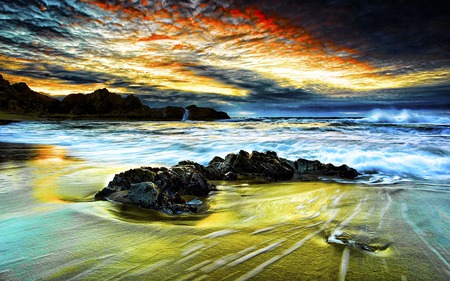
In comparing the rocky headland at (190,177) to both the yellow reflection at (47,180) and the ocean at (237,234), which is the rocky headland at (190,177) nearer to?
the ocean at (237,234)

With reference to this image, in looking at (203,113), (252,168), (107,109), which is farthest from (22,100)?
(252,168)

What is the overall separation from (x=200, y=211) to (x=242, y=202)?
75cm

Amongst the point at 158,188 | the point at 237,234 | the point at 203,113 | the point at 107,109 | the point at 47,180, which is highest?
the point at 203,113

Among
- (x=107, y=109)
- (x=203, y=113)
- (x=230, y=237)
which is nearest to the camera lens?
(x=230, y=237)

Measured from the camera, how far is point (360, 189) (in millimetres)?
4672

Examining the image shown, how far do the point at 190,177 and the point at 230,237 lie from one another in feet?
6.61

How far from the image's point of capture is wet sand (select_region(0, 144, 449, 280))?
1863 mm

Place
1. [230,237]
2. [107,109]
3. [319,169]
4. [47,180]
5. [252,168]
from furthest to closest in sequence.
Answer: [107,109] < [319,169] < [252,168] < [47,180] < [230,237]

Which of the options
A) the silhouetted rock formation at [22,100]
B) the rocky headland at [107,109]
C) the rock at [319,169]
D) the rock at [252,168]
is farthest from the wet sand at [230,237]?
the silhouetted rock formation at [22,100]

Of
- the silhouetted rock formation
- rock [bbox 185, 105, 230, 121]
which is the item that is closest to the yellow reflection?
rock [bbox 185, 105, 230, 121]

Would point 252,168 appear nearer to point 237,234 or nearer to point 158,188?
point 158,188

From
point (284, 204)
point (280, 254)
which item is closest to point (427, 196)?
point (284, 204)

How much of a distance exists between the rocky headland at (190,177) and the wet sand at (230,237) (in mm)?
201

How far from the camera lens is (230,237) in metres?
2.47
